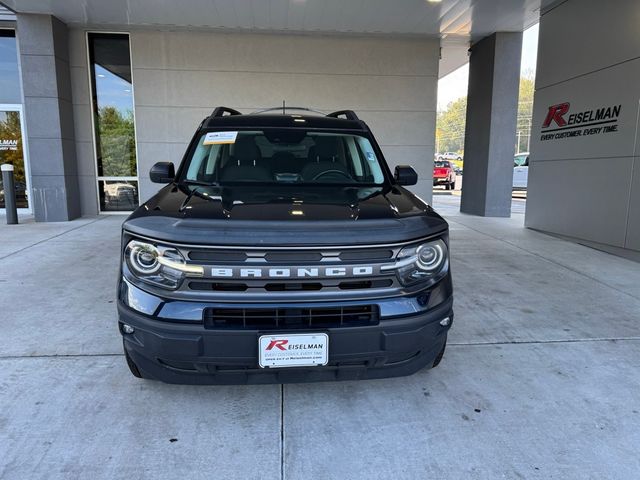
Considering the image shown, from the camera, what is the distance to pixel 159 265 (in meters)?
2.22

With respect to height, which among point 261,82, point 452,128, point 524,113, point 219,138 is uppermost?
point 524,113

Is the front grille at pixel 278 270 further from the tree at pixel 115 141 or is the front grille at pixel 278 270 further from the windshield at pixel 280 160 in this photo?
the tree at pixel 115 141

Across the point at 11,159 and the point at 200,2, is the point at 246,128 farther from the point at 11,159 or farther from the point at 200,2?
the point at 11,159

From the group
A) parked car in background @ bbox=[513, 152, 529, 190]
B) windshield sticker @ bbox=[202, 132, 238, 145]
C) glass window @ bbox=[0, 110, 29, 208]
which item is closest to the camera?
windshield sticker @ bbox=[202, 132, 238, 145]

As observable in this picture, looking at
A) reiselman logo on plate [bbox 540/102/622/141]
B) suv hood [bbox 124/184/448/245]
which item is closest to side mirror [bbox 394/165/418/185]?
suv hood [bbox 124/184/448/245]

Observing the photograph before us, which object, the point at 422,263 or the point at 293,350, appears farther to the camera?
the point at 422,263

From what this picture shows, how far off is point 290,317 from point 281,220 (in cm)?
47

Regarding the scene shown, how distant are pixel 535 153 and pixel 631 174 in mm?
2566

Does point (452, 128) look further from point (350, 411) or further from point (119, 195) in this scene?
point (350, 411)

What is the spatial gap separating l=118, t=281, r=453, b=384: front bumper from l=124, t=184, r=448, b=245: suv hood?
395 millimetres

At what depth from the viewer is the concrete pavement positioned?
215 cm

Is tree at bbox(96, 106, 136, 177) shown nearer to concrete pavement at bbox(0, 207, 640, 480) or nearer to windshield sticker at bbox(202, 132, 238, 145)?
concrete pavement at bbox(0, 207, 640, 480)

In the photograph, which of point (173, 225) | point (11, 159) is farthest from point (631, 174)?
point (11, 159)

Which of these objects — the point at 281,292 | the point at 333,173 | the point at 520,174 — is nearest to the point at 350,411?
the point at 281,292
